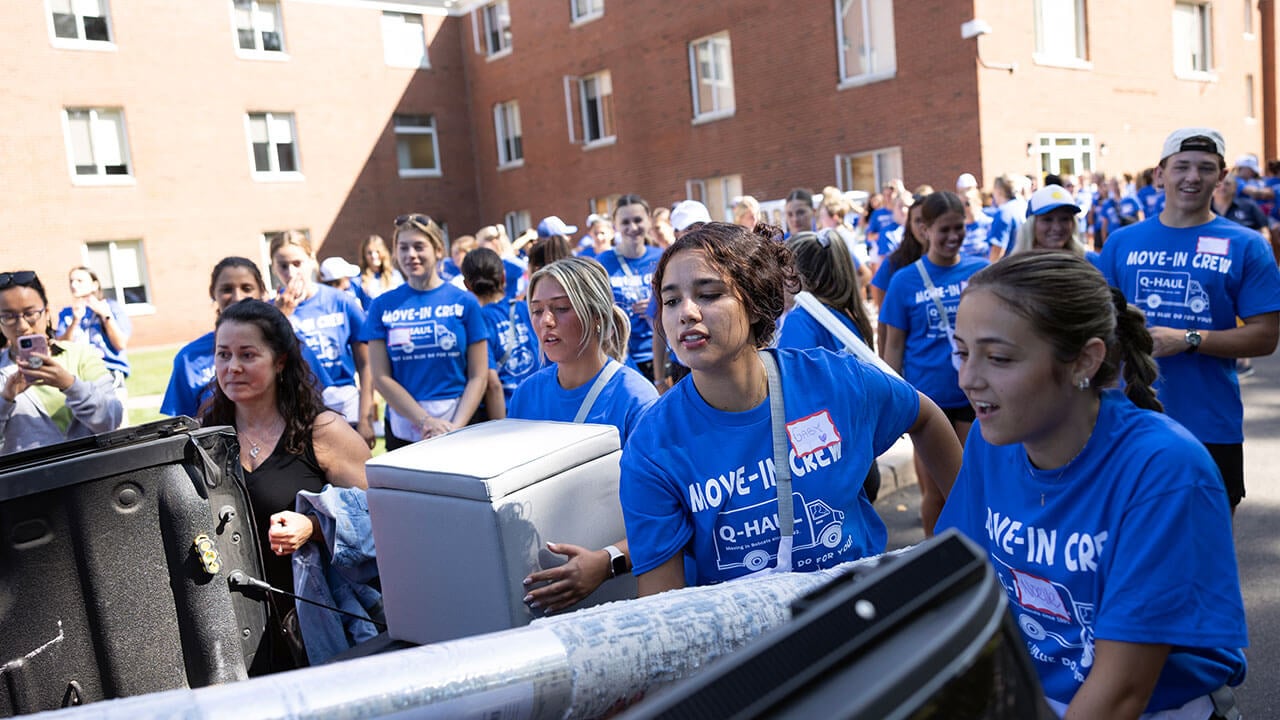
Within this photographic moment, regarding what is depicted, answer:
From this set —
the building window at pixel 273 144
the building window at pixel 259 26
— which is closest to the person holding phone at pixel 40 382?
the building window at pixel 273 144

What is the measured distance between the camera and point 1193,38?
24156mm

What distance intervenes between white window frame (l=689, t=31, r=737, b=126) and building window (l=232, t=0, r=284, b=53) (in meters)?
12.3

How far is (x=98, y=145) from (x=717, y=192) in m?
16.1

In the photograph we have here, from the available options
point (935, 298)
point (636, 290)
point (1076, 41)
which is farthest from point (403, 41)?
point (935, 298)

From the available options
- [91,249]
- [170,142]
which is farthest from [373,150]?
[91,249]

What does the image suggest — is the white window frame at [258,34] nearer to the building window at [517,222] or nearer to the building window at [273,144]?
the building window at [273,144]

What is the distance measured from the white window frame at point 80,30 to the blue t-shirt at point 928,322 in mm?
25364

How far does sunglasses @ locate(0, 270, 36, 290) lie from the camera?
15.1ft

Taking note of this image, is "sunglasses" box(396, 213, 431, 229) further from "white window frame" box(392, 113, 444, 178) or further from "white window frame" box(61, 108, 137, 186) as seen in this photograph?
"white window frame" box(392, 113, 444, 178)

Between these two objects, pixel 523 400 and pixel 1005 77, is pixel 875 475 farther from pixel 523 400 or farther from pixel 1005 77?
pixel 1005 77

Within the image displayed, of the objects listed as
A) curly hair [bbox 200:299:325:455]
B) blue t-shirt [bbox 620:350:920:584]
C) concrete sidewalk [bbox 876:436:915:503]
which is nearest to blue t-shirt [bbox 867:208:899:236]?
concrete sidewalk [bbox 876:436:915:503]

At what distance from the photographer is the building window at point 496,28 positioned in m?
29.4

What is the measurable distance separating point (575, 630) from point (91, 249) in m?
27.9

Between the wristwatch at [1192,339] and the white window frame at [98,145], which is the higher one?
the white window frame at [98,145]
